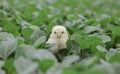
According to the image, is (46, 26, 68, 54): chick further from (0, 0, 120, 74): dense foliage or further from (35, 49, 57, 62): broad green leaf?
(35, 49, 57, 62): broad green leaf

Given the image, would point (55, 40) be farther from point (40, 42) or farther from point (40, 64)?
point (40, 64)

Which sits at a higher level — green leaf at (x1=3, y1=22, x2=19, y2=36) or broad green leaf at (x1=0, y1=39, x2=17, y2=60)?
broad green leaf at (x1=0, y1=39, x2=17, y2=60)

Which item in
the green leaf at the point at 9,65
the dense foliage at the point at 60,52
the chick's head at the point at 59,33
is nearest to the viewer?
the dense foliage at the point at 60,52

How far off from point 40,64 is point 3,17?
6.27 feet

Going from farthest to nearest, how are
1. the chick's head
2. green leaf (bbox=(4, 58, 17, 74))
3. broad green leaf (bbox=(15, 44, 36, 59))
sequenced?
the chick's head, broad green leaf (bbox=(15, 44, 36, 59)), green leaf (bbox=(4, 58, 17, 74))

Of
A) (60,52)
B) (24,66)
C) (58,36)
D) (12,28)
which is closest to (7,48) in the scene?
(60,52)

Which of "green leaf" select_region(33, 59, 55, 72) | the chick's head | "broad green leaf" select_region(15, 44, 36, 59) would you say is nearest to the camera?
"green leaf" select_region(33, 59, 55, 72)

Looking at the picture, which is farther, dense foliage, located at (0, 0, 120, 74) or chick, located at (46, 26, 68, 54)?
chick, located at (46, 26, 68, 54)

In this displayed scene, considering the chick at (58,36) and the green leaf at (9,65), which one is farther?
the chick at (58,36)

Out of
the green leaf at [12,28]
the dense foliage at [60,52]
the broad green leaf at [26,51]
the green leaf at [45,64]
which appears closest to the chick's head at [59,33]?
the dense foliage at [60,52]

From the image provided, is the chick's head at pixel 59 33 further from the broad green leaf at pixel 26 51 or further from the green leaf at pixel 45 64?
the green leaf at pixel 45 64

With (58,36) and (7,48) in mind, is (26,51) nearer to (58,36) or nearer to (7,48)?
(7,48)

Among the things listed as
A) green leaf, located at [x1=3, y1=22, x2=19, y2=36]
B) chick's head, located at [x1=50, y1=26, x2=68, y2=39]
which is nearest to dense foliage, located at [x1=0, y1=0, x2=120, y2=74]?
green leaf, located at [x1=3, y1=22, x2=19, y2=36]

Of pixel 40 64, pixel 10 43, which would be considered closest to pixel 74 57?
pixel 40 64
